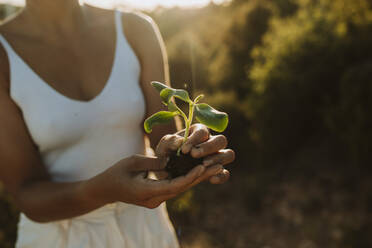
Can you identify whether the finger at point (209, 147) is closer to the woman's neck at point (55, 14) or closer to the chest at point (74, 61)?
the chest at point (74, 61)

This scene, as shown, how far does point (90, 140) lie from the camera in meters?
1.64

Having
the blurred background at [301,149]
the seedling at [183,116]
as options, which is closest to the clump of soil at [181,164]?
the seedling at [183,116]

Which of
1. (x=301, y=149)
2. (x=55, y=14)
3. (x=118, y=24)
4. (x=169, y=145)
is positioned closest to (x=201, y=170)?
(x=169, y=145)

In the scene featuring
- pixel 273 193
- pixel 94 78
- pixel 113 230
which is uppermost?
pixel 94 78

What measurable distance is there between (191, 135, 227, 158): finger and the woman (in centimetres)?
4

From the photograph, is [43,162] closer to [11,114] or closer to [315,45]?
[11,114]

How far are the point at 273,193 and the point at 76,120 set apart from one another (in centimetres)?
654

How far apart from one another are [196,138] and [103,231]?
27.4 inches

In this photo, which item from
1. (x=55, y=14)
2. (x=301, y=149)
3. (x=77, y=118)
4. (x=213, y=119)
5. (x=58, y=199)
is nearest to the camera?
(x=213, y=119)

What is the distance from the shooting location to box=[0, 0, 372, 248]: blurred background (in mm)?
6121

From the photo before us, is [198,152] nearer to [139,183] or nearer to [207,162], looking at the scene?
[207,162]

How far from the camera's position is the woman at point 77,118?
4.86 ft

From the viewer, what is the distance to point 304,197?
7090mm

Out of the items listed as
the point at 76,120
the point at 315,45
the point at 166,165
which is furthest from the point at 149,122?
the point at 315,45
